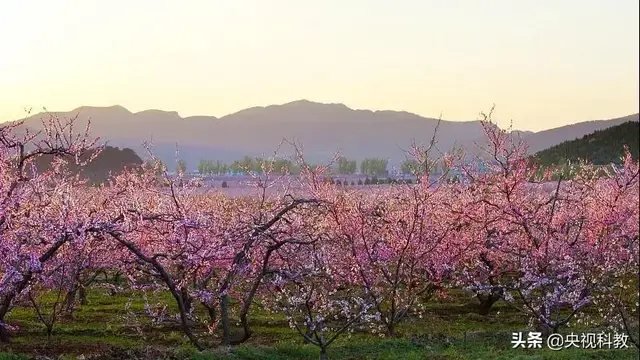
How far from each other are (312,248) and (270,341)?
108 inches

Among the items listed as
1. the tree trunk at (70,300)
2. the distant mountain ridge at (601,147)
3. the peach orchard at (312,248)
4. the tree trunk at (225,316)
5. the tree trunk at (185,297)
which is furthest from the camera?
the distant mountain ridge at (601,147)

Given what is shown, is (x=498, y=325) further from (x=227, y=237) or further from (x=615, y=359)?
(x=227, y=237)

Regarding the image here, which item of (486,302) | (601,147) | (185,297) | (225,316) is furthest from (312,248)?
(601,147)

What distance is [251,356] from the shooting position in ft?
45.3

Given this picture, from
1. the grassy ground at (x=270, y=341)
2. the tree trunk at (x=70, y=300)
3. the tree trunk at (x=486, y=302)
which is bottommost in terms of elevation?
the tree trunk at (x=486, y=302)

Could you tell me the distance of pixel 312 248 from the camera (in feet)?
55.0

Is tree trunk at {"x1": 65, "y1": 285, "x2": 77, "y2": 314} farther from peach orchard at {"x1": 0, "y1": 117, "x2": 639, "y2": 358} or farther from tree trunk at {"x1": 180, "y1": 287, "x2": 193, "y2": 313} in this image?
tree trunk at {"x1": 180, "y1": 287, "x2": 193, "y2": 313}

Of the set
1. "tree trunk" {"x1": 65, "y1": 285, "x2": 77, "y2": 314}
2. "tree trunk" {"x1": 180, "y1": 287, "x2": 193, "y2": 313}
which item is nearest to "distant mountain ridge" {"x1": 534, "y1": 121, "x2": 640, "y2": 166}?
"tree trunk" {"x1": 180, "y1": 287, "x2": 193, "y2": 313}

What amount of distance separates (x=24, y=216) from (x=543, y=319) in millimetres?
11530

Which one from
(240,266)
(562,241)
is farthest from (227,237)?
(562,241)

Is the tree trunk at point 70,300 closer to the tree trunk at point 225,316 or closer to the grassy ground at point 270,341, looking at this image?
the grassy ground at point 270,341

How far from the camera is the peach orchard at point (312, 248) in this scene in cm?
1425

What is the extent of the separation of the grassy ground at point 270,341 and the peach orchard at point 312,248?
Answer: 0.48m

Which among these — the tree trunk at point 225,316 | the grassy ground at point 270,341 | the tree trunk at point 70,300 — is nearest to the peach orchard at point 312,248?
the tree trunk at point 225,316
